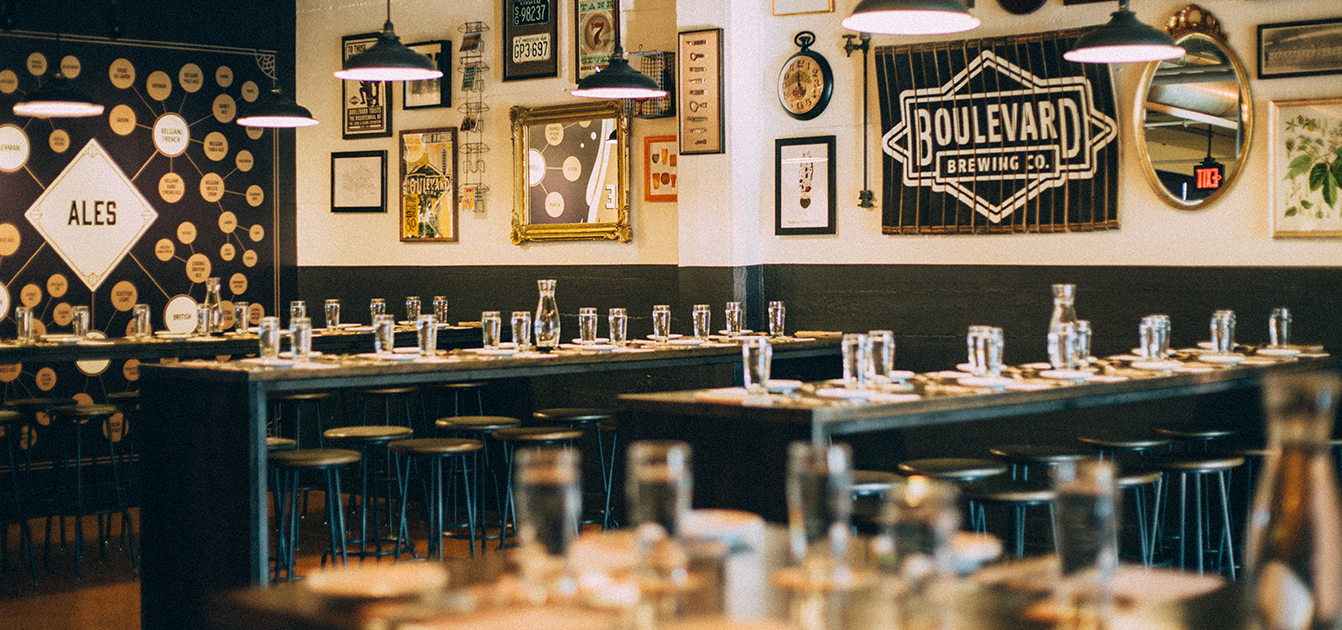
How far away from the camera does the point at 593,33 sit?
755cm

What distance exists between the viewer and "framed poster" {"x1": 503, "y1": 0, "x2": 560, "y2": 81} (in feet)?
25.3

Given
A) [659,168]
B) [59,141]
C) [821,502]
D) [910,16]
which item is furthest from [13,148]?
[821,502]

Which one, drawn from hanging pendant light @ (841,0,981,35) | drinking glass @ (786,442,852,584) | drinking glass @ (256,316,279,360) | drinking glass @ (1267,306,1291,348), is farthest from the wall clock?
drinking glass @ (786,442,852,584)

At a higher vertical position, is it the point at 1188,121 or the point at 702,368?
the point at 1188,121

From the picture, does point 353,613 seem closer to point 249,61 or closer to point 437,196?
point 437,196

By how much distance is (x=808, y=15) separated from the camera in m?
6.83

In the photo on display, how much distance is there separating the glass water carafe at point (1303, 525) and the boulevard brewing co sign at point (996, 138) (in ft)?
15.9

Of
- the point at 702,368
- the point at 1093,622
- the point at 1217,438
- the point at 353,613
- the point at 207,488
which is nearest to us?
the point at 1093,622

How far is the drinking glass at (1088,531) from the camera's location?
1.30 meters

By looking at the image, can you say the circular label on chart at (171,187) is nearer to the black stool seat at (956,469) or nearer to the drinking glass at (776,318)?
the drinking glass at (776,318)

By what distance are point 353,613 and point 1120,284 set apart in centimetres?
508

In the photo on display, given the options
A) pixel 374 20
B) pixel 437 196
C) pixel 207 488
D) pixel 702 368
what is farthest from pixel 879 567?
pixel 374 20

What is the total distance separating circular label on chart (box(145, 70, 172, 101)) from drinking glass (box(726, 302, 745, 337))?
14.0 feet

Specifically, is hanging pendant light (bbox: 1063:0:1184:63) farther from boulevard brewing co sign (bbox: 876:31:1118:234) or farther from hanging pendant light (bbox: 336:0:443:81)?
hanging pendant light (bbox: 336:0:443:81)
